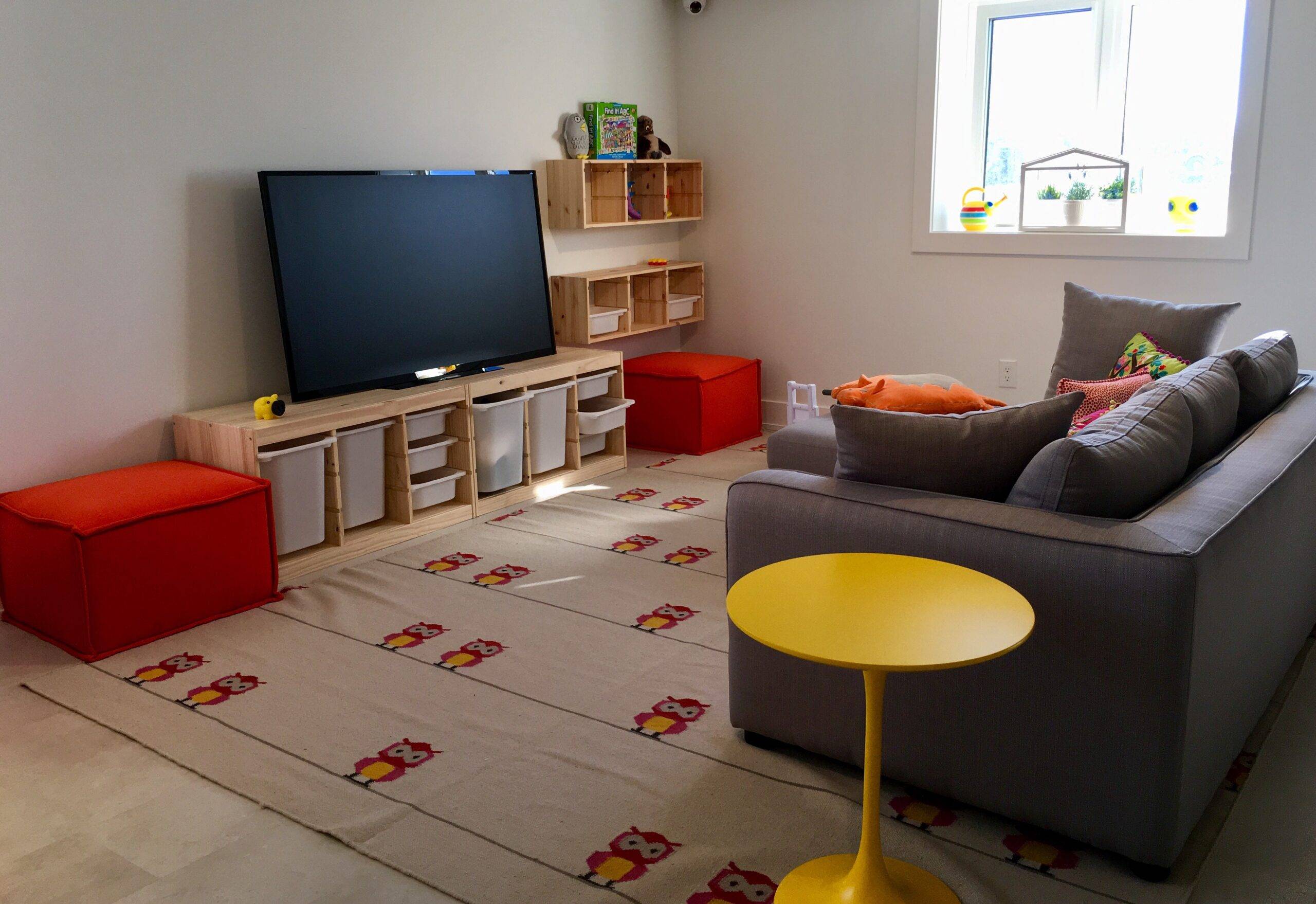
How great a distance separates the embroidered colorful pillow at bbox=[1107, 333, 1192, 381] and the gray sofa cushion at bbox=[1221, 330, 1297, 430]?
352mm

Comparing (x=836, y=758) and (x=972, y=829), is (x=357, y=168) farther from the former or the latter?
(x=972, y=829)

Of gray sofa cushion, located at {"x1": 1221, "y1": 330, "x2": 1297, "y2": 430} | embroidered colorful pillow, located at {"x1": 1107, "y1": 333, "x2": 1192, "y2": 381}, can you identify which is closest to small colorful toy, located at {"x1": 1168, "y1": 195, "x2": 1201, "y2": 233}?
embroidered colorful pillow, located at {"x1": 1107, "y1": 333, "x2": 1192, "y2": 381}

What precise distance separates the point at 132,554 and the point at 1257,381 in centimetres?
293

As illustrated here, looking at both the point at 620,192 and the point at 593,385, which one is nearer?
the point at 593,385

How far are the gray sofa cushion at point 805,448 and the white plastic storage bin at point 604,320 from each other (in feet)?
5.23

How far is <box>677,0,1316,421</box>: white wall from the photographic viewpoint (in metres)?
4.25

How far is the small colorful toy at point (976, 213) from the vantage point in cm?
477

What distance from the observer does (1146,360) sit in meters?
3.24

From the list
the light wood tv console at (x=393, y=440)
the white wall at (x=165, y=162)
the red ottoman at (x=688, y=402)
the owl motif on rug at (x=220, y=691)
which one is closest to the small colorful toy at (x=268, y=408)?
the light wood tv console at (x=393, y=440)

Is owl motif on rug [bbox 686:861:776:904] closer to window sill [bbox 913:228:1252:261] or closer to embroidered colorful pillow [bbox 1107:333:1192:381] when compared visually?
embroidered colorful pillow [bbox 1107:333:1192:381]

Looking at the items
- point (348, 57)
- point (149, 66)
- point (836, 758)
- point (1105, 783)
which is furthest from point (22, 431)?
point (1105, 783)

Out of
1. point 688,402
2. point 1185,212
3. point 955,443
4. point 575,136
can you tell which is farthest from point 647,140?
point 955,443

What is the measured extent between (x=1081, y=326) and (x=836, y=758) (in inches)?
81.6

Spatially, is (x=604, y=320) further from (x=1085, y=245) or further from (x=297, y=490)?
(x=1085, y=245)
